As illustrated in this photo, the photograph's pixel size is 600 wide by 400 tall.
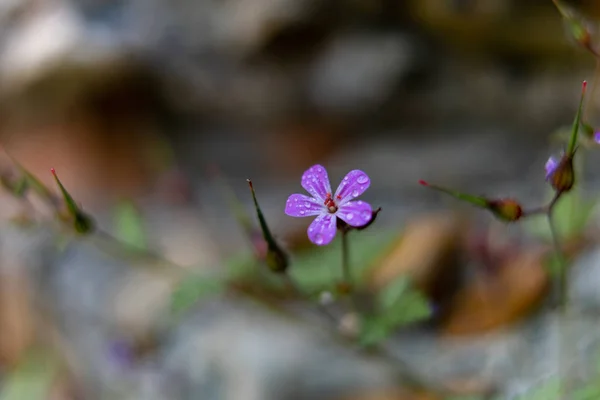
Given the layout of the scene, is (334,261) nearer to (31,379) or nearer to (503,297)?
(503,297)

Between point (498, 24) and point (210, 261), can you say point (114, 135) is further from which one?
point (498, 24)

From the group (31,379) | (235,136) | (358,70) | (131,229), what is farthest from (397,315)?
(31,379)

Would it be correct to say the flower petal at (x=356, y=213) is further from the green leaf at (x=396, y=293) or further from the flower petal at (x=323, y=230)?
the green leaf at (x=396, y=293)

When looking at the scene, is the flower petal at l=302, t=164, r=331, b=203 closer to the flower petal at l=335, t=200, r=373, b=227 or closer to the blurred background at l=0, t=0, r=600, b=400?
the flower petal at l=335, t=200, r=373, b=227

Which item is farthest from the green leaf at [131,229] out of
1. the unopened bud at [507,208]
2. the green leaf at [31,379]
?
the green leaf at [31,379]

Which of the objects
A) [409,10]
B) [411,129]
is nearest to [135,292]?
[411,129]

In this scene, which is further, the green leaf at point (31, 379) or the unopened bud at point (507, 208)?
the green leaf at point (31, 379)

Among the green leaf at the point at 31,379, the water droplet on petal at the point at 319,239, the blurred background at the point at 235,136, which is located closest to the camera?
the water droplet on petal at the point at 319,239
